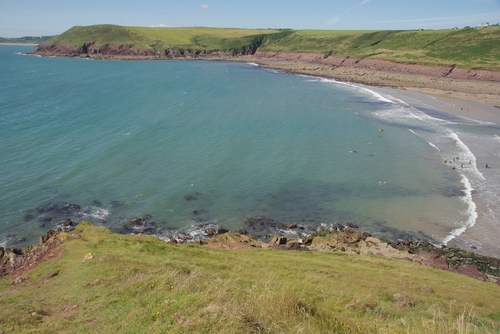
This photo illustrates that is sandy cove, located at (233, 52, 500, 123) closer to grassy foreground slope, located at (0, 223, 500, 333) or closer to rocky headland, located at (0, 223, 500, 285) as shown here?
rocky headland, located at (0, 223, 500, 285)

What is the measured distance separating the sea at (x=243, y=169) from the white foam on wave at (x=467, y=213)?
0.12m

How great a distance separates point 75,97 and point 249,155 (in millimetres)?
56112

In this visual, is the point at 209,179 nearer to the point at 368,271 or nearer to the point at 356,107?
the point at 368,271

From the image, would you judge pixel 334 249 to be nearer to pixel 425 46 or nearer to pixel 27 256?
pixel 27 256

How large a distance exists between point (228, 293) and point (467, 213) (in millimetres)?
32733

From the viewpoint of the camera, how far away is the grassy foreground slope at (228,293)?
12000mm

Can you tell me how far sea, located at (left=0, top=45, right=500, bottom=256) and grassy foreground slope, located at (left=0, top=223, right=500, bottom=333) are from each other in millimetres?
8334

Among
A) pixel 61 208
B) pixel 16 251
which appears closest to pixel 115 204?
pixel 61 208

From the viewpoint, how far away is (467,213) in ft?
118

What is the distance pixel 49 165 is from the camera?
43531mm

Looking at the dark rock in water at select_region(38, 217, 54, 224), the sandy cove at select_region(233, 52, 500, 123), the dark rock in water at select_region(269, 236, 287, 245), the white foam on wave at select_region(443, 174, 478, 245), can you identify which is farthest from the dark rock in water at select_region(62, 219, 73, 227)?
the sandy cove at select_region(233, 52, 500, 123)

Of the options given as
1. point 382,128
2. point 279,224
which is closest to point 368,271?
point 279,224

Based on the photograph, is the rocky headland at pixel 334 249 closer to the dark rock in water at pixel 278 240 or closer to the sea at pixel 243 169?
the dark rock in water at pixel 278 240

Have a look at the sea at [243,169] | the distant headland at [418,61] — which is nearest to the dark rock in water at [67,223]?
the sea at [243,169]
